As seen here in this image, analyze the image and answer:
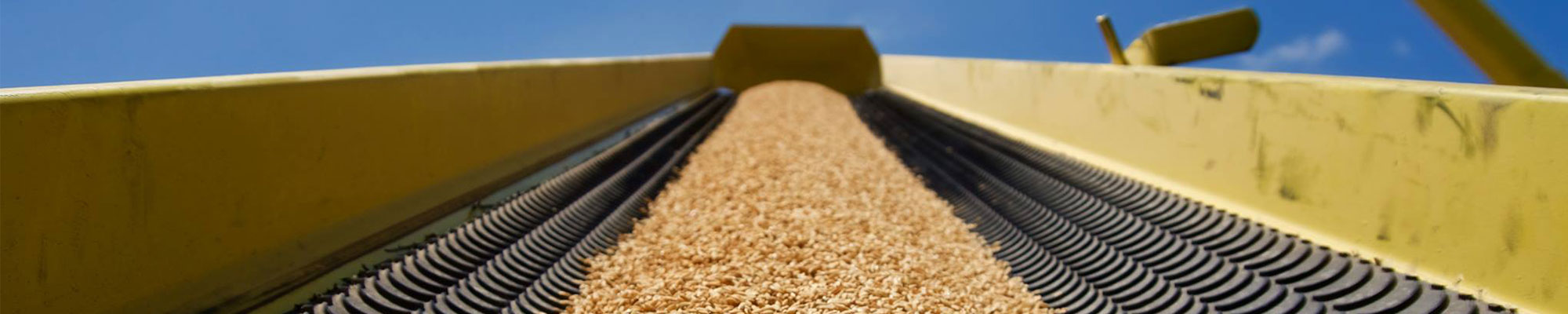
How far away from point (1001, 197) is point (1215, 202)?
1089 mm

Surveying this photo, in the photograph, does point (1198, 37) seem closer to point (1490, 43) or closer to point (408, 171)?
point (1490, 43)

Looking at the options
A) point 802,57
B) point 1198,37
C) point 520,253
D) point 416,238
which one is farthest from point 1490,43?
point 802,57

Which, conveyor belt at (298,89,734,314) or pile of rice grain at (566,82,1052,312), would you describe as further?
Answer: pile of rice grain at (566,82,1052,312)

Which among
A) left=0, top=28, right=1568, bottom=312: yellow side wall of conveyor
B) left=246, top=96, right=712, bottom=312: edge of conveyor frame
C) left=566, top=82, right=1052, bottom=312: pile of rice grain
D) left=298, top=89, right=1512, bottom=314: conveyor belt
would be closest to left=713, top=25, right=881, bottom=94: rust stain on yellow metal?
left=246, top=96, right=712, bottom=312: edge of conveyor frame

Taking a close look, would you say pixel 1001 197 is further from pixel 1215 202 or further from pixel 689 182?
pixel 689 182

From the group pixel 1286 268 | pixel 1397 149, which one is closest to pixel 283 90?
pixel 1286 268

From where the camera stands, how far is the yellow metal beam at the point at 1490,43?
4.16 metres

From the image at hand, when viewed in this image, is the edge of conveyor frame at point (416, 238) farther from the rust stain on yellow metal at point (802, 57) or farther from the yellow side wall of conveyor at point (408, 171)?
the rust stain on yellow metal at point (802, 57)

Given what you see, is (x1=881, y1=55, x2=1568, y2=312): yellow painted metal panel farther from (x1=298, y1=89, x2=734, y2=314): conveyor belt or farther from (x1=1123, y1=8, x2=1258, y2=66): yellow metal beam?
(x1=1123, y1=8, x2=1258, y2=66): yellow metal beam

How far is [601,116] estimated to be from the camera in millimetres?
6629

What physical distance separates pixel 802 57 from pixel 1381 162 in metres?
10.1

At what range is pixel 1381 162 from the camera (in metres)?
2.83

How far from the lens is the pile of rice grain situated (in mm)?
2945

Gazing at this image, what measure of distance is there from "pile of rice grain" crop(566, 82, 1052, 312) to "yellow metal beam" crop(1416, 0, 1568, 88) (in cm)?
221
